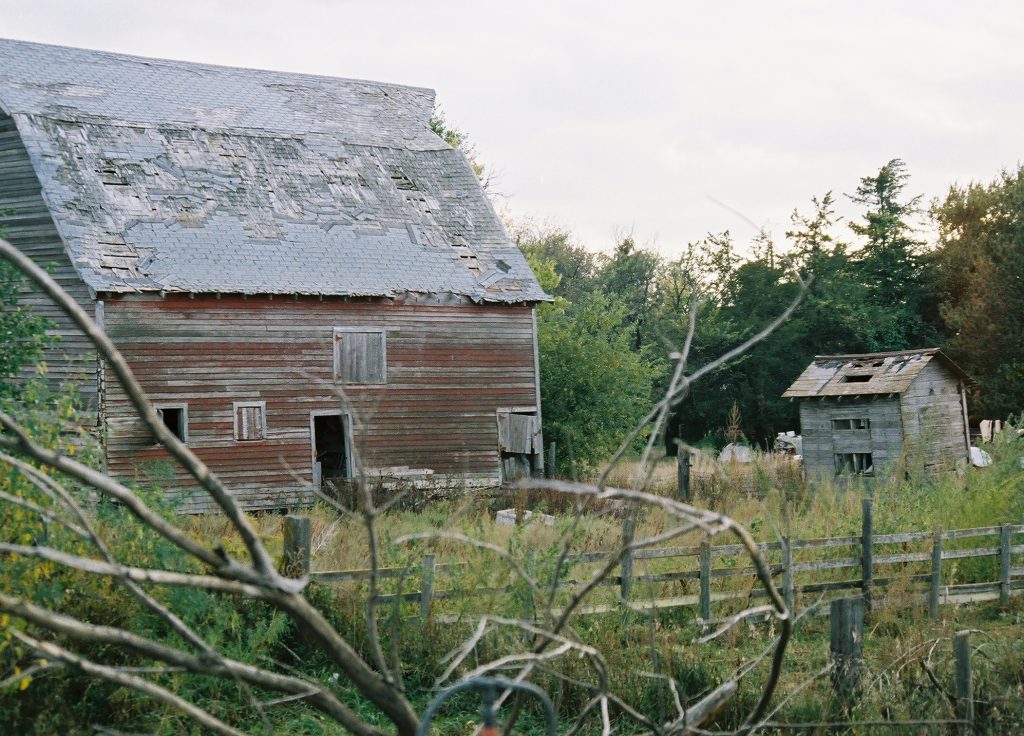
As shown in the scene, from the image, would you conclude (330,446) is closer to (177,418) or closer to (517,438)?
(177,418)

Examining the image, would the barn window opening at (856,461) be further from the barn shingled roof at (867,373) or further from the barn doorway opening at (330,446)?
the barn doorway opening at (330,446)

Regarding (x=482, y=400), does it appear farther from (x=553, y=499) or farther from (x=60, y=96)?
(x=60, y=96)

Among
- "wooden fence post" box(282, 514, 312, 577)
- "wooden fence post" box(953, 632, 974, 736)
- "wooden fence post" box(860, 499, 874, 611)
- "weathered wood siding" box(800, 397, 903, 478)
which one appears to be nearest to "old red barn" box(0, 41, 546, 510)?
"weathered wood siding" box(800, 397, 903, 478)

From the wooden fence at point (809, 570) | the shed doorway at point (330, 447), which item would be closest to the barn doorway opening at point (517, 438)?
the shed doorway at point (330, 447)

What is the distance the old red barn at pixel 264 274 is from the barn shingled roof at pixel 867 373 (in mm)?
6805

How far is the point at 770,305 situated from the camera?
39.6 meters

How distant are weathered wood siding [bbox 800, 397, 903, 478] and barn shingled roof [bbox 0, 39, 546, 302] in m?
7.47

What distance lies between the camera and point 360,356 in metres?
21.0

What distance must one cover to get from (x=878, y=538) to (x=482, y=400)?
11390 mm

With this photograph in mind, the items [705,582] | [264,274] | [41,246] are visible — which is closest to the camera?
[705,582]

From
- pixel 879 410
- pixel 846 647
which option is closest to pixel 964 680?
pixel 846 647

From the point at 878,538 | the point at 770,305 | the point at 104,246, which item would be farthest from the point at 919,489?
the point at 770,305

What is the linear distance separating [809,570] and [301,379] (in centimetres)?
1105

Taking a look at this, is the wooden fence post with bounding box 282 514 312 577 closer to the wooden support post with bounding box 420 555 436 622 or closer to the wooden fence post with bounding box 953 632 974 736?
the wooden support post with bounding box 420 555 436 622
